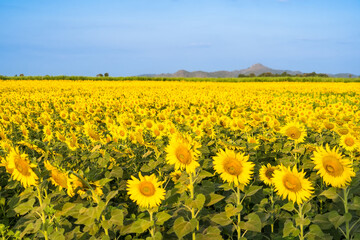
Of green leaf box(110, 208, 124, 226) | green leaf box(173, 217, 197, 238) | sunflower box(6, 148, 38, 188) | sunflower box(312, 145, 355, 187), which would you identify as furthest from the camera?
sunflower box(6, 148, 38, 188)

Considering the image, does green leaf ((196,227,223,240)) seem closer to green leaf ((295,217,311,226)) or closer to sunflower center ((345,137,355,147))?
green leaf ((295,217,311,226))

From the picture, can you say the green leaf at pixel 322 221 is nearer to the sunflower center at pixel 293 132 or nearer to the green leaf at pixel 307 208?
the green leaf at pixel 307 208

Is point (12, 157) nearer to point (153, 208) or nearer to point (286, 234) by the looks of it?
point (153, 208)

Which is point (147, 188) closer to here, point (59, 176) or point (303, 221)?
point (59, 176)

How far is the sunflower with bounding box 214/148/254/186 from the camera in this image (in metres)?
2.68

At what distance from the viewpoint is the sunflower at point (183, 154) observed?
274 cm

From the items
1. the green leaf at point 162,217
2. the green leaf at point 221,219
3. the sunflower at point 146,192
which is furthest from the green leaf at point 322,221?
the sunflower at point 146,192

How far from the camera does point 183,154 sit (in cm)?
277

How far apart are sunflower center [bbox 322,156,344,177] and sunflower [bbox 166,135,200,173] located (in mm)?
1197

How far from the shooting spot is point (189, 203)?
2.50 metres

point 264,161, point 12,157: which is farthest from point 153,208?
point 264,161

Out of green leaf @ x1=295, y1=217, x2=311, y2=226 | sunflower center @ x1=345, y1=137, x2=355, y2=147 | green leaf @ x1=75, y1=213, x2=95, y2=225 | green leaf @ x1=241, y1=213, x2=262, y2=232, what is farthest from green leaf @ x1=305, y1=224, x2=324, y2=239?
sunflower center @ x1=345, y1=137, x2=355, y2=147

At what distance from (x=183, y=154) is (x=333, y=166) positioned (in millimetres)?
1367

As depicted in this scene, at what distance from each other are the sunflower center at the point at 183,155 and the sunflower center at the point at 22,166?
1.42 metres
